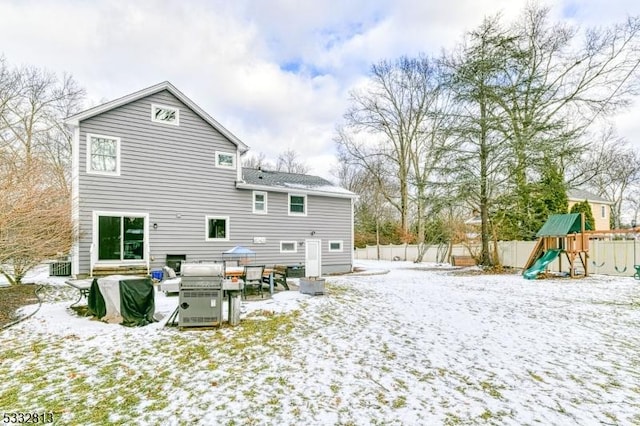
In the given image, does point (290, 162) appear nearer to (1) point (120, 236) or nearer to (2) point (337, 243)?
(2) point (337, 243)

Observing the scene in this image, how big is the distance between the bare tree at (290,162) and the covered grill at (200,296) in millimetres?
35480

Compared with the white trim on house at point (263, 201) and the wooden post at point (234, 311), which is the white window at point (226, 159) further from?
the wooden post at point (234, 311)

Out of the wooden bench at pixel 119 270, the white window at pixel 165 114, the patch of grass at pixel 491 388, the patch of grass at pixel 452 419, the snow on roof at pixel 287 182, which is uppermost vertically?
the white window at pixel 165 114

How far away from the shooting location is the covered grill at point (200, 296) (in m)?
6.44

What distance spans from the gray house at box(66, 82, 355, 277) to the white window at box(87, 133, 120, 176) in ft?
0.10

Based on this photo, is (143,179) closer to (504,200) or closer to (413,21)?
(413,21)

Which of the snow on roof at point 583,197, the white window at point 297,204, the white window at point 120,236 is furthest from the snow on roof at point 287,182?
the snow on roof at point 583,197

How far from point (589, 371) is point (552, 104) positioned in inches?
728

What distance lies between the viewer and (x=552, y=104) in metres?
18.5

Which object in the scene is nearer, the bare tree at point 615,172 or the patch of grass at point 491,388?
the patch of grass at point 491,388

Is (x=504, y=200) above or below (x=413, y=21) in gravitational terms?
below

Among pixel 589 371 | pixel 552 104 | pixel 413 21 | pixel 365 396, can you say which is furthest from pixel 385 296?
pixel 552 104

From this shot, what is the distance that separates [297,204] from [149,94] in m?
7.56

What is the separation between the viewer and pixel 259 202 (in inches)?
598
